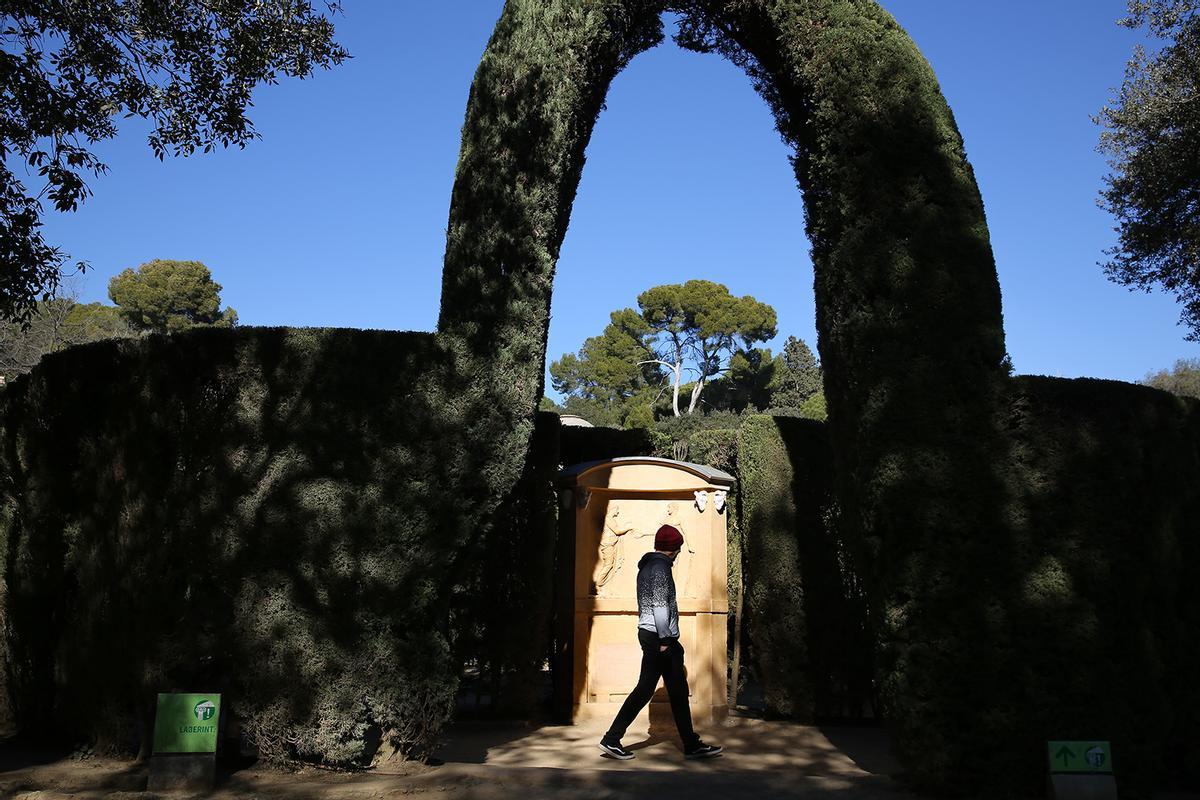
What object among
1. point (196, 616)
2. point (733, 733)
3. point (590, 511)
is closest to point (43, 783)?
point (196, 616)

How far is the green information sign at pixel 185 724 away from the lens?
541 cm

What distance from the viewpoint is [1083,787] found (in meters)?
5.11

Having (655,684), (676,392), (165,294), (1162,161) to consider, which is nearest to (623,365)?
(676,392)

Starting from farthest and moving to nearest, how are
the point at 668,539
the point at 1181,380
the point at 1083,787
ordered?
1. the point at 1181,380
2. the point at 668,539
3. the point at 1083,787

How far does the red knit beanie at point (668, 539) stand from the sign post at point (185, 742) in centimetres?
355

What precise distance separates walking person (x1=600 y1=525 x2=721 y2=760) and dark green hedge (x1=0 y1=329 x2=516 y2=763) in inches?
63.2

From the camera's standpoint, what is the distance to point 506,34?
22.9 feet

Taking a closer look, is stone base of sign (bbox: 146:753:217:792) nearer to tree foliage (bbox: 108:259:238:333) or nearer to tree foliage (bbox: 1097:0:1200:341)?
tree foliage (bbox: 1097:0:1200:341)

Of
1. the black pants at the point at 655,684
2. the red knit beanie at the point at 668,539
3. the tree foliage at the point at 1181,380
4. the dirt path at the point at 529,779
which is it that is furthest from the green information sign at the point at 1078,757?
the tree foliage at the point at 1181,380

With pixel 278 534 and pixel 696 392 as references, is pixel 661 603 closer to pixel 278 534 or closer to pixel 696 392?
pixel 278 534

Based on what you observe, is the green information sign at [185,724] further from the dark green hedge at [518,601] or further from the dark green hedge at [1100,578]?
the dark green hedge at [1100,578]

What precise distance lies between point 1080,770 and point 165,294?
4921 cm

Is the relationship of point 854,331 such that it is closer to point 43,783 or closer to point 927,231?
point 927,231

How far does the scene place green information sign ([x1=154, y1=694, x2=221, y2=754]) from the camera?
5406 mm
